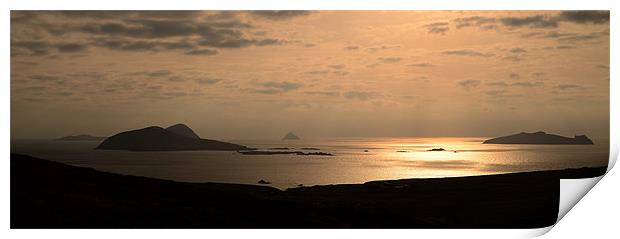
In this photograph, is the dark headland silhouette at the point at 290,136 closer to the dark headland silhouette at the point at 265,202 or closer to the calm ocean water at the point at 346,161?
the calm ocean water at the point at 346,161

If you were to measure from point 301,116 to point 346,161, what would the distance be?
1.22 feet

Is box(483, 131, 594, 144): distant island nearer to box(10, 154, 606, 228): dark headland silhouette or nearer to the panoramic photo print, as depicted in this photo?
the panoramic photo print

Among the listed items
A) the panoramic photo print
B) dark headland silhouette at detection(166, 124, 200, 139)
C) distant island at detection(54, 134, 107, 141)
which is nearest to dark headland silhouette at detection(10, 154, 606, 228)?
→ the panoramic photo print

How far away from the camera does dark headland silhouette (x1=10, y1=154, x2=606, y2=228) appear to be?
5008mm

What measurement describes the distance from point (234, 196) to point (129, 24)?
1162mm

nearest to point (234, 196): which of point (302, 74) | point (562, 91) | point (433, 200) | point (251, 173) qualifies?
point (251, 173)

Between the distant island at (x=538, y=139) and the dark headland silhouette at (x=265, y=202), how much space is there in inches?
7.1

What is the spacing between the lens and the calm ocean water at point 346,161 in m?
5.03

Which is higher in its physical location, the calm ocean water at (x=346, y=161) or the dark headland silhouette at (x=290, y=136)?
the dark headland silhouette at (x=290, y=136)

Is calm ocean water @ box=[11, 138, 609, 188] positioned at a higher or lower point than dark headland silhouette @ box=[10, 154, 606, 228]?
higher

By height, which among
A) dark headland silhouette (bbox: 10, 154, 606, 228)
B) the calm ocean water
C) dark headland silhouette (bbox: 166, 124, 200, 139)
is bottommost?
dark headland silhouette (bbox: 10, 154, 606, 228)

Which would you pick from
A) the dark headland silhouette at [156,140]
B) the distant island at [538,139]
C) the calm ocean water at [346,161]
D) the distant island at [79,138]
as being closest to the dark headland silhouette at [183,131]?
the dark headland silhouette at [156,140]

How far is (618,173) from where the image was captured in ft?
16.5

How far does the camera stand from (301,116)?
5.10 meters
